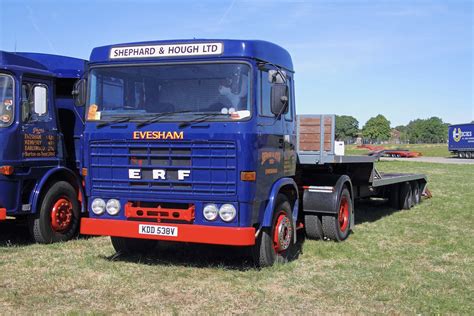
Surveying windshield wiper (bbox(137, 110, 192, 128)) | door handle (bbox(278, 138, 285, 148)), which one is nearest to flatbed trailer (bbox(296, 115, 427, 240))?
door handle (bbox(278, 138, 285, 148))

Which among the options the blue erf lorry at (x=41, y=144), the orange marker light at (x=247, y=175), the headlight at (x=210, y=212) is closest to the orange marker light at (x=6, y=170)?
the blue erf lorry at (x=41, y=144)

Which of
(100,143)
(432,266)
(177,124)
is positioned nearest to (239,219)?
(177,124)

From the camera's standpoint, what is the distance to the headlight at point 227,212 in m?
5.99

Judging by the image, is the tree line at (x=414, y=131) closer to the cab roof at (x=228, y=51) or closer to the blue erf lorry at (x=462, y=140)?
the blue erf lorry at (x=462, y=140)

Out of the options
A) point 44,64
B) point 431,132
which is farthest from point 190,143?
point 431,132

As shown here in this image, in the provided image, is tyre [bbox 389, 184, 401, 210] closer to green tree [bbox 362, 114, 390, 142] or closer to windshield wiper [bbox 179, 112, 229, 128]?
windshield wiper [bbox 179, 112, 229, 128]

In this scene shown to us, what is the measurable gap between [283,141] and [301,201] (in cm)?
198

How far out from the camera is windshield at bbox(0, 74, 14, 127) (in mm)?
7465

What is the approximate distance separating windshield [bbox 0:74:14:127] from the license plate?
269cm

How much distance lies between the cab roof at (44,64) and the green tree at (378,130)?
101901mm

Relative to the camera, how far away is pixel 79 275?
6.29 m

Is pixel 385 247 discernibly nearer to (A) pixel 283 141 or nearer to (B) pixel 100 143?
(A) pixel 283 141

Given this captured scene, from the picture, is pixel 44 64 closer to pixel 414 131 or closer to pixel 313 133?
pixel 313 133

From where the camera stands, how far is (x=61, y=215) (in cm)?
838
